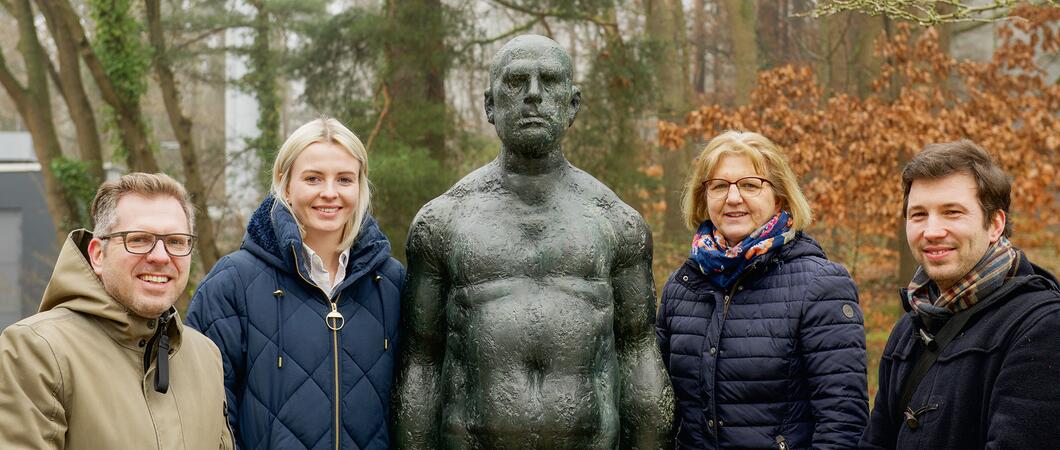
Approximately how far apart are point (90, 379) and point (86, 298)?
234 mm

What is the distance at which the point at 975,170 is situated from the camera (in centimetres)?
314

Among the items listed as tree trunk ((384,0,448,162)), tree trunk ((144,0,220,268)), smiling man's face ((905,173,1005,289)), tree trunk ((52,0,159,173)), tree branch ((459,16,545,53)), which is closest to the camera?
smiling man's face ((905,173,1005,289))

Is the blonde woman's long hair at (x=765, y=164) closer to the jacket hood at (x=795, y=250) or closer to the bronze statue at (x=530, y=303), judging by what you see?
the jacket hood at (x=795, y=250)

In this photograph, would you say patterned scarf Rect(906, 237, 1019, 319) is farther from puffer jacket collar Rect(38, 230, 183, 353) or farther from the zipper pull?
puffer jacket collar Rect(38, 230, 183, 353)

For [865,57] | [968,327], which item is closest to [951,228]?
[968,327]

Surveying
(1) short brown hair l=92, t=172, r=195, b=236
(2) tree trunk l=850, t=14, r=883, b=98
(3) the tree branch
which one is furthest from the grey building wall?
(1) short brown hair l=92, t=172, r=195, b=236

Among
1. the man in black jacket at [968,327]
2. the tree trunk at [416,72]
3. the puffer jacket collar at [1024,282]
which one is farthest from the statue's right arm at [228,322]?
the tree trunk at [416,72]

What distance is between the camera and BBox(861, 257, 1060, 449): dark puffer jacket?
281 cm

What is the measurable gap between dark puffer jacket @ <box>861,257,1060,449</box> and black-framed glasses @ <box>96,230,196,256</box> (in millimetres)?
2110

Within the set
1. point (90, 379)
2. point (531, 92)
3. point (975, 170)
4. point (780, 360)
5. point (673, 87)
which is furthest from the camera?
point (673, 87)

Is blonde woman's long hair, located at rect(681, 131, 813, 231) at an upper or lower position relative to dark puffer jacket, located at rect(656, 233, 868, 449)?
upper

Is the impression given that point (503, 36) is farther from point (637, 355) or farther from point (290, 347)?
point (290, 347)

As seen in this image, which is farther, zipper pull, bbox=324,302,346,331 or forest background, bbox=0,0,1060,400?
forest background, bbox=0,0,1060,400

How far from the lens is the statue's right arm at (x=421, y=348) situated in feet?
12.3
